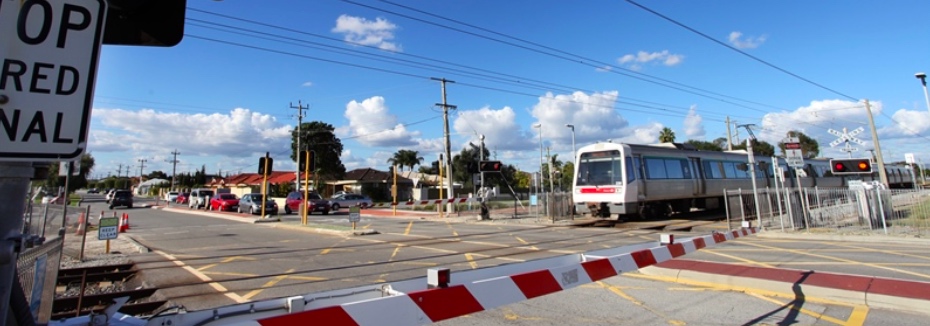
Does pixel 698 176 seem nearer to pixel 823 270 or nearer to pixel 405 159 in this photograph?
pixel 823 270

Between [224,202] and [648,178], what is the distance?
31.4 meters

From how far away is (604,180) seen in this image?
1823 cm

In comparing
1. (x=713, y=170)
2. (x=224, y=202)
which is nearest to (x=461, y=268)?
(x=713, y=170)

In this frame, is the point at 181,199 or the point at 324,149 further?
the point at 324,149

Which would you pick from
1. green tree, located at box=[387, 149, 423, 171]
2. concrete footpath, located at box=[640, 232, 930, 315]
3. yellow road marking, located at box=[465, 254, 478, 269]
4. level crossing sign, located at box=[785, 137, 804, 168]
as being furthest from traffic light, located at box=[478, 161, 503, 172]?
green tree, located at box=[387, 149, 423, 171]

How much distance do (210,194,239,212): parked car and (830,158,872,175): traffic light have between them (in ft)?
122

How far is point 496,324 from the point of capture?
4.82 m

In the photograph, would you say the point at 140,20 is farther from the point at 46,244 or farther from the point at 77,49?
the point at 46,244

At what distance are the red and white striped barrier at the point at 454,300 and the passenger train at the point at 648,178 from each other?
47.6ft

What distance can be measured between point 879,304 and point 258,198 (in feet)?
106

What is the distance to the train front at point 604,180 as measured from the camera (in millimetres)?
17422

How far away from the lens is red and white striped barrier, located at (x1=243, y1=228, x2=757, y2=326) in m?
1.98

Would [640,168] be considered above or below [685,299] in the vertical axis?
above

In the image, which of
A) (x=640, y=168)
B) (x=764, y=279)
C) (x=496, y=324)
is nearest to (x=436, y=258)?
(x=496, y=324)
